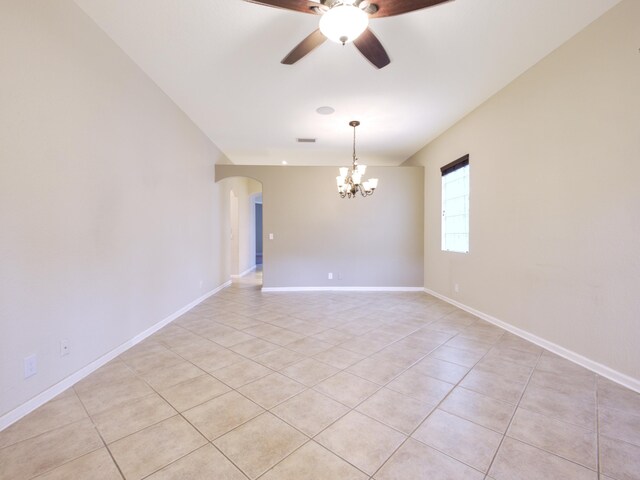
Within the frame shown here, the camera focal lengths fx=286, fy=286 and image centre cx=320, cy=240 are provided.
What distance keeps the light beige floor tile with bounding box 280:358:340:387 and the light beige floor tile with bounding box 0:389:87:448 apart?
52.4 inches

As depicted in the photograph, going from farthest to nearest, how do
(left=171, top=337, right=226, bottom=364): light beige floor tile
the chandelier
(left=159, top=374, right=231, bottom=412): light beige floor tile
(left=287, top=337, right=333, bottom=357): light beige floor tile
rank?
1. the chandelier
2. (left=287, top=337, right=333, bottom=357): light beige floor tile
3. (left=171, top=337, right=226, bottom=364): light beige floor tile
4. (left=159, top=374, right=231, bottom=412): light beige floor tile

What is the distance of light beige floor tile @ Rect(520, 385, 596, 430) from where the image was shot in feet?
5.57

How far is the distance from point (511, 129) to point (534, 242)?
131cm

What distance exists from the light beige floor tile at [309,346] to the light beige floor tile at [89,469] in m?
1.56

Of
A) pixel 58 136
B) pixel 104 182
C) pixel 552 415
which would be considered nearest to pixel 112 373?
pixel 104 182

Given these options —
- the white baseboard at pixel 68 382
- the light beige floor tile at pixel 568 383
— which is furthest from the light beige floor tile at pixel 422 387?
the white baseboard at pixel 68 382

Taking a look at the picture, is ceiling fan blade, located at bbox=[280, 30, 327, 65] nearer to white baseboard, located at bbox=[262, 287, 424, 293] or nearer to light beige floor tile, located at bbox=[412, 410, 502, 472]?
light beige floor tile, located at bbox=[412, 410, 502, 472]

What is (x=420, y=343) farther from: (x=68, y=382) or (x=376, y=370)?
(x=68, y=382)

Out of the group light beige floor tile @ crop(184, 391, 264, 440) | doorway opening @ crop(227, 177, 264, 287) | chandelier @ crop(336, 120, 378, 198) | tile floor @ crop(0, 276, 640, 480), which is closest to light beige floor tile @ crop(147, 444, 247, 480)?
tile floor @ crop(0, 276, 640, 480)

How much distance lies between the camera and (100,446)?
1.48 meters

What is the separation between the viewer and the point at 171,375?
225 cm

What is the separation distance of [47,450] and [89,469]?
0.33 metres

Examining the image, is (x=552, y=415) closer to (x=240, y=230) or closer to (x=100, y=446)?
(x=100, y=446)

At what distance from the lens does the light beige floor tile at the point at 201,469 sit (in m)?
1.29
